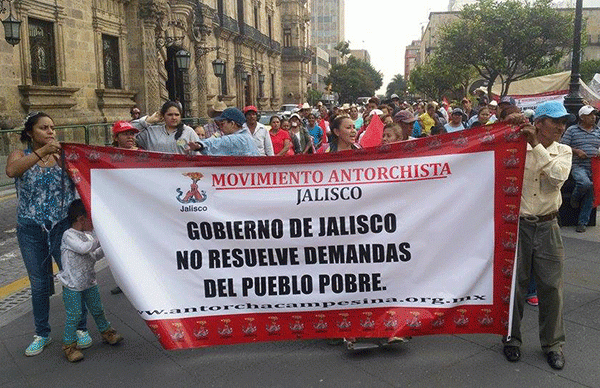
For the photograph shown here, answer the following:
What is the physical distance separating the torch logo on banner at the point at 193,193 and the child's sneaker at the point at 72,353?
135 centimetres

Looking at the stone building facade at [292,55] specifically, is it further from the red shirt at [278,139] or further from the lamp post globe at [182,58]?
the red shirt at [278,139]

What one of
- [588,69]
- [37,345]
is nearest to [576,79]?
[37,345]

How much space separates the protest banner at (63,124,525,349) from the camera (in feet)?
11.8

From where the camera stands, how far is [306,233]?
3641 mm

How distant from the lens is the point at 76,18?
1773cm

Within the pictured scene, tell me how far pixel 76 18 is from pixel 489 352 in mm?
17512

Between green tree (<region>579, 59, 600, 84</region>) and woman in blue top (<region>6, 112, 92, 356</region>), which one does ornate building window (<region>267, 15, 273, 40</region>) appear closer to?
green tree (<region>579, 59, 600, 84</region>)

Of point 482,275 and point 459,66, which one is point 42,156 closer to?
point 482,275

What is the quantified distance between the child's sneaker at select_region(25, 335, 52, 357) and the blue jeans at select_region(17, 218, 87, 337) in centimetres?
3

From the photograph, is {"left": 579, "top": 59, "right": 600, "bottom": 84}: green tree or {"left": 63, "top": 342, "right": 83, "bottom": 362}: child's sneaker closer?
{"left": 63, "top": 342, "right": 83, "bottom": 362}: child's sneaker

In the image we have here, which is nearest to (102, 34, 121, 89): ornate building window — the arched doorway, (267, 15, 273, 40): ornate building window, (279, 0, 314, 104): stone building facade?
the arched doorway

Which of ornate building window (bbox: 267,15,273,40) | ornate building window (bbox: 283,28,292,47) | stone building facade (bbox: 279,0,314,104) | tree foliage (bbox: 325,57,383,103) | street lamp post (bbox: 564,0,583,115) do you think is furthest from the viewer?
tree foliage (bbox: 325,57,383,103)

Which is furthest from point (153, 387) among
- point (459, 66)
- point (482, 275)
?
point (459, 66)

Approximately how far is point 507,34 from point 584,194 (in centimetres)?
3154
